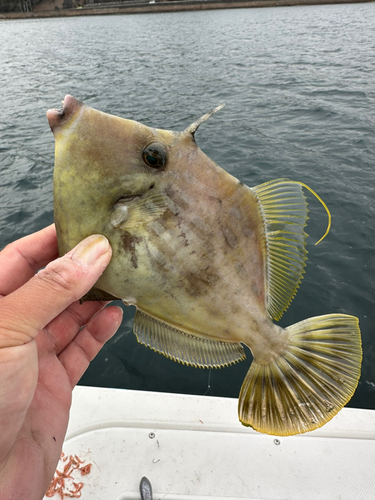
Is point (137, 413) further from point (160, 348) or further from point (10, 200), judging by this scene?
point (10, 200)

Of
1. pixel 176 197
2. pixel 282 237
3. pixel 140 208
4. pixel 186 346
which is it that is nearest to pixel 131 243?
pixel 140 208

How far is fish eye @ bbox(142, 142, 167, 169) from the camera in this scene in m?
1.89

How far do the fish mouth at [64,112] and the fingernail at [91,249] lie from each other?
28.3 inches

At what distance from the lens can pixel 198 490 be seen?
284 cm

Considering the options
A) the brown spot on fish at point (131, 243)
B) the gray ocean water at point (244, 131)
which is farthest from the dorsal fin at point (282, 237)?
the brown spot on fish at point (131, 243)

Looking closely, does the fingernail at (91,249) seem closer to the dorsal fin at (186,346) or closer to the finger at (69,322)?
the dorsal fin at (186,346)

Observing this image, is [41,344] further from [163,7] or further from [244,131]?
[163,7]

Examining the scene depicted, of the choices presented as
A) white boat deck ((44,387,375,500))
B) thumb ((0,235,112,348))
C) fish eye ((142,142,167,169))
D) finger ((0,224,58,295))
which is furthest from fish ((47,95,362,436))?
white boat deck ((44,387,375,500))

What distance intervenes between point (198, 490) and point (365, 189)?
838 cm

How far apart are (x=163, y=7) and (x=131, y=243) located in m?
94.5

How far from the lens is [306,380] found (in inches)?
85.1

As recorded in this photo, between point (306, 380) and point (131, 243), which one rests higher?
point (131, 243)

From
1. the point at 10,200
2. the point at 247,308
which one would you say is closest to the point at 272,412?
the point at 247,308

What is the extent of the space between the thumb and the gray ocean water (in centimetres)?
89
